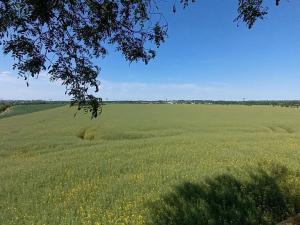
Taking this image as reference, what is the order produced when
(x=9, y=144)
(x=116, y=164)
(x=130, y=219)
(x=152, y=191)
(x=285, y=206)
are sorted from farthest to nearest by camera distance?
(x=9, y=144)
(x=116, y=164)
(x=152, y=191)
(x=285, y=206)
(x=130, y=219)

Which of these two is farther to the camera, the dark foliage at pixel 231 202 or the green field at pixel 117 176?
the green field at pixel 117 176

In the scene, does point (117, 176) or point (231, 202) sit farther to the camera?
point (117, 176)

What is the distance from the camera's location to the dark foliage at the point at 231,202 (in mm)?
11422

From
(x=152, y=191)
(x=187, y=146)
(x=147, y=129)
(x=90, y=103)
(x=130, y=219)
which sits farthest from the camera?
(x=147, y=129)

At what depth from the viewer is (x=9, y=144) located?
3081cm

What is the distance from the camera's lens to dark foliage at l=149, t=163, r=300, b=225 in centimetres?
1142

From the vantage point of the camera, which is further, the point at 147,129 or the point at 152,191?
the point at 147,129

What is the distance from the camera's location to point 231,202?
1274 centimetres

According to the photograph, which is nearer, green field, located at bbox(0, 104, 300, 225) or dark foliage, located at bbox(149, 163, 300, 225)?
dark foliage, located at bbox(149, 163, 300, 225)

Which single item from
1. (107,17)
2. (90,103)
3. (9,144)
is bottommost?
(9,144)

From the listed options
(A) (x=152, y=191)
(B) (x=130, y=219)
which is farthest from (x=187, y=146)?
(B) (x=130, y=219)

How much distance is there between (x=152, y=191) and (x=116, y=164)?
5.24 m

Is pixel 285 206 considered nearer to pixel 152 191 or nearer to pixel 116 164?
pixel 152 191

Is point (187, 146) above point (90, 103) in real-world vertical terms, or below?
below
